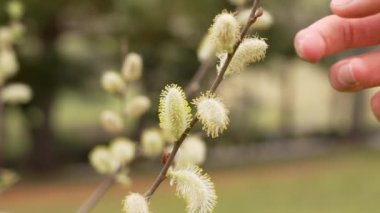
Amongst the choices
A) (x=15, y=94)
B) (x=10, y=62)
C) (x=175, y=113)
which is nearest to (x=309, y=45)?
(x=175, y=113)

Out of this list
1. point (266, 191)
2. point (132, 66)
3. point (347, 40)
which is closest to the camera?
point (347, 40)

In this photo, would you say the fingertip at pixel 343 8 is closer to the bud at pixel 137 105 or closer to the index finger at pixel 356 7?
the index finger at pixel 356 7

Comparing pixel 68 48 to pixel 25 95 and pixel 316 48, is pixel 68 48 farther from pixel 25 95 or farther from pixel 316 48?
pixel 316 48

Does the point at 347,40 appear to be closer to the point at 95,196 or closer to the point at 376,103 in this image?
the point at 376,103

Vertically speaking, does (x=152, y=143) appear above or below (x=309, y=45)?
above

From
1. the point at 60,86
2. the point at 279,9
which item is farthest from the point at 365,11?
the point at 279,9

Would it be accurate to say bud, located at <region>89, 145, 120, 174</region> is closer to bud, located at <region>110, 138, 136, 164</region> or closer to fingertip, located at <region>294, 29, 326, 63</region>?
bud, located at <region>110, 138, 136, 164</region>

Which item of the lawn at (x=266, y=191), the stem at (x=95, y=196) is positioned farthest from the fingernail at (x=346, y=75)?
the lawn at (x=266, y=191)
